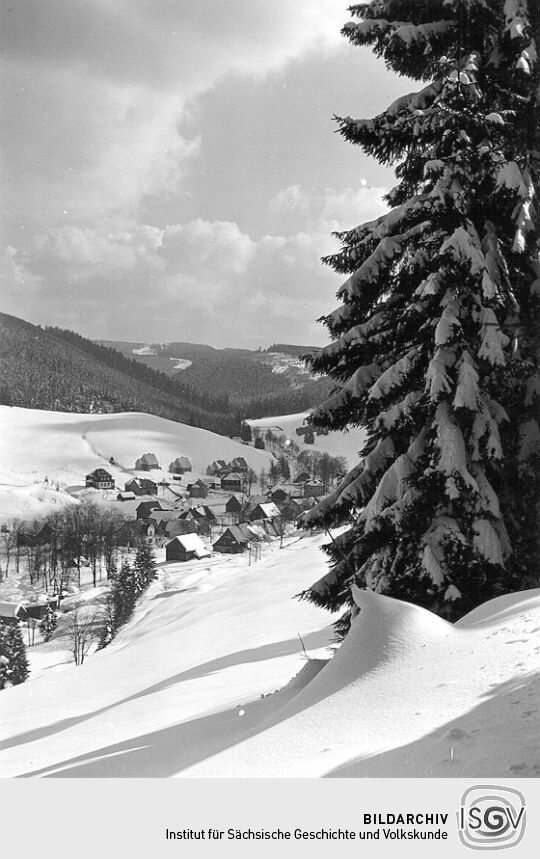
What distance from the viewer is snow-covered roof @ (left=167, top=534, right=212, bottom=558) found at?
59.9 metres

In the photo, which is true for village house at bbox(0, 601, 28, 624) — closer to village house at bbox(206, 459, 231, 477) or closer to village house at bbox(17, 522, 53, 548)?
village house at bbox(17, 522, 53, 548)

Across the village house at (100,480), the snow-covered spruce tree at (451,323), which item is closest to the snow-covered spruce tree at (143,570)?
the snow-covered spruce tree at (451,323)

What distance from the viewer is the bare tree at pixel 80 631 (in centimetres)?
3478

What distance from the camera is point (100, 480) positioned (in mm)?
99938

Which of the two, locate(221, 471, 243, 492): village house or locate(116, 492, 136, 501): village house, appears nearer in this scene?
locate(116, 492, 136, 501): village house

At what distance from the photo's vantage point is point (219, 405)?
143 metres

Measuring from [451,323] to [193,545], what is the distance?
56.9 m

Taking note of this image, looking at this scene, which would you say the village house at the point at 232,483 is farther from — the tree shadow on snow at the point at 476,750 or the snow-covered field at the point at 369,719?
the tree shadow on snow at the point at 476,750

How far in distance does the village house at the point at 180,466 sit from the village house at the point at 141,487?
16.5m

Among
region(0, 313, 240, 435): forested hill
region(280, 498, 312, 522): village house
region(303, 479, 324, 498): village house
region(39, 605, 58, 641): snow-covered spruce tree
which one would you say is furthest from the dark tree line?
region(0, 313, 240, 435): forested hill

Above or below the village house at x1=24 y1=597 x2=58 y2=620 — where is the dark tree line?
above

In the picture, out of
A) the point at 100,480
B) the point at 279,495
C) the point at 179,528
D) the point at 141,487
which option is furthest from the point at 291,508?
the point at 100,480

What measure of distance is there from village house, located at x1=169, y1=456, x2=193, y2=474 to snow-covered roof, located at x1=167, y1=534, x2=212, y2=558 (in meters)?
52.7

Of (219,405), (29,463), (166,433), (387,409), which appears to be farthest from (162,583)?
(219,405)
